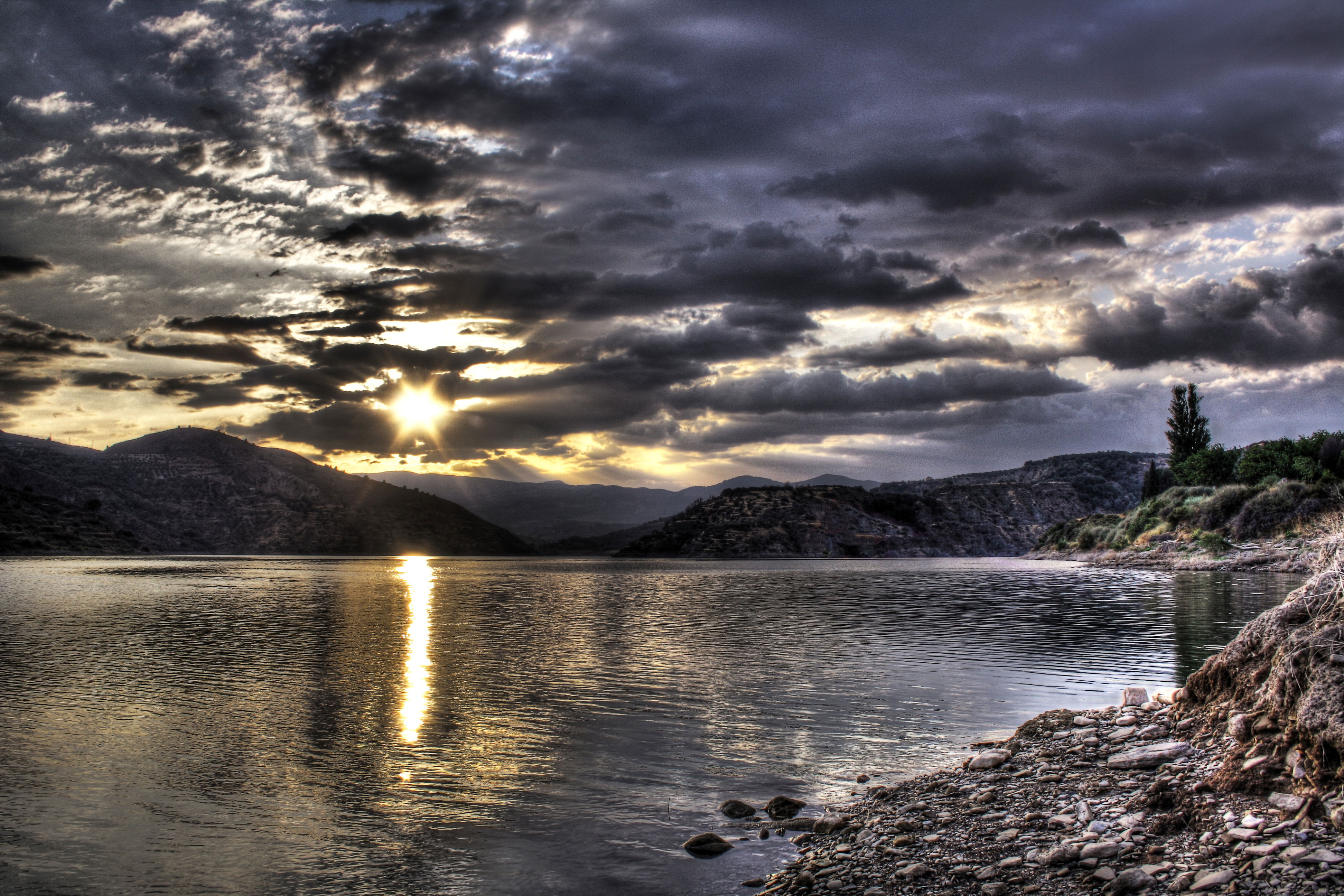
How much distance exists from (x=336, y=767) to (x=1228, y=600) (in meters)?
52.0

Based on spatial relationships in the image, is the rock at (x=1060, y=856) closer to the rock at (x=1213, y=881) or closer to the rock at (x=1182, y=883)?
the rock at (x=1182, y=883)

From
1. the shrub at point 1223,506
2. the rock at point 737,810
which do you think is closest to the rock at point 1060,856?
A: the rock at point 737,810

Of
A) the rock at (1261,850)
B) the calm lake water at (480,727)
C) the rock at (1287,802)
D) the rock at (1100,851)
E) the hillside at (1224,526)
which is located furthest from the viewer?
the hillside at (1224,526)

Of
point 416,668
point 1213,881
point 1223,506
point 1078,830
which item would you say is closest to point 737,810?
point 1078,830

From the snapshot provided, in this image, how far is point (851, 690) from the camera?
73.6 feet

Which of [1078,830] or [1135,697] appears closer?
[1078,830]

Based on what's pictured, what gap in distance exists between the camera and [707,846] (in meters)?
10.7

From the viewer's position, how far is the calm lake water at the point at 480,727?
416 inches

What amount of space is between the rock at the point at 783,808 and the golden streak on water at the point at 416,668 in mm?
8653

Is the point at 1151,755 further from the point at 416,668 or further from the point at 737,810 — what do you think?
the point at 416,668

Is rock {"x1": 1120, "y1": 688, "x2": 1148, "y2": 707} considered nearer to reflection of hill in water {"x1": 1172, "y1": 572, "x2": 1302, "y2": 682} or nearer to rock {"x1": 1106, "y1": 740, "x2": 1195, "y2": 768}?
rock {"x1": 1106, "y1": 740, "x2": 1195, "y2": 768}

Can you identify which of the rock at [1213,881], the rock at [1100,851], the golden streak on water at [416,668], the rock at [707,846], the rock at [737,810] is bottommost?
the golden streak on water at [416,668]

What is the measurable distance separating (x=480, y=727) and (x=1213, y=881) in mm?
14758

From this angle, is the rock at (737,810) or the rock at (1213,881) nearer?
the rock at (1213,881)
